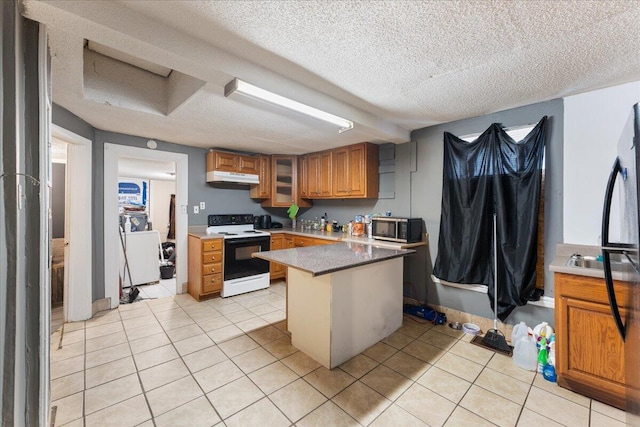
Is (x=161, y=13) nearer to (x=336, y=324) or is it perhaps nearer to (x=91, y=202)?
(x=336, y=324)

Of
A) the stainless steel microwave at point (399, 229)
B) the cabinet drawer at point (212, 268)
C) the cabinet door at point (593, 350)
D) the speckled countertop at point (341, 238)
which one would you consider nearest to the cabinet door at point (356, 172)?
the stainless steel microwave at point (399, 229)

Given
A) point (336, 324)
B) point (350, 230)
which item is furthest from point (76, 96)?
point (350, 230)

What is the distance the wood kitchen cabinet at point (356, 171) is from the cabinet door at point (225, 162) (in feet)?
5.30

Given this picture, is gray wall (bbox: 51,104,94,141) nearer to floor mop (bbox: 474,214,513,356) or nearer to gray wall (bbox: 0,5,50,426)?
gray wall (bbox: 0,5,50,426)

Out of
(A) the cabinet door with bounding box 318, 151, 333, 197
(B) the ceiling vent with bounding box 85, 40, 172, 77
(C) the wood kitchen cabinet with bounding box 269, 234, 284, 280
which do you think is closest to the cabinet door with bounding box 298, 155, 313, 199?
(A) the cabinet door with bounding box 318, 151, 333, 197

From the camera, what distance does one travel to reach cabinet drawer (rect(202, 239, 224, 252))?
360 centimetres

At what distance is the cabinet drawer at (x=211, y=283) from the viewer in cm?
360

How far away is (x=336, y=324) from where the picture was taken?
2.19 m

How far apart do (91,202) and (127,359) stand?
195 cm

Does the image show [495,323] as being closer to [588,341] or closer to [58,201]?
[588,341]

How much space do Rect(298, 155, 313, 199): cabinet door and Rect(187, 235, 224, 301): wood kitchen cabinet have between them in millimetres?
1677

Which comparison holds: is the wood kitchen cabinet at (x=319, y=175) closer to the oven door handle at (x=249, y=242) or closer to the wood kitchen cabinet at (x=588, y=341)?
the oven door handle at (x=249, y=242)

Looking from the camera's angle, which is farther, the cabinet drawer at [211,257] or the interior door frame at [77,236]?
the cabinet drawer at [211,257]

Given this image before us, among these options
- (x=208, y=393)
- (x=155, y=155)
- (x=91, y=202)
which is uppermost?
(x=155, y=155)
